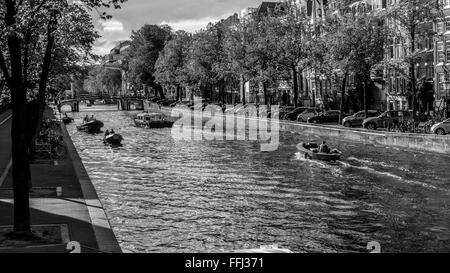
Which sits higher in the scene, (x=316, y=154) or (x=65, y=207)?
(x=65, y=207)

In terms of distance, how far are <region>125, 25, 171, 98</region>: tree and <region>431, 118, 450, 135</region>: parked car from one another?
4655 inches

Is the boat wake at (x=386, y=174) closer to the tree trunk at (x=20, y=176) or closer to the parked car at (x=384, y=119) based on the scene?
the parked car at (x=384, y=119)

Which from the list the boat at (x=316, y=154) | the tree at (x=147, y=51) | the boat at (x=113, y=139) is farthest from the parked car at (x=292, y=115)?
the tree at (x=147, y=51)

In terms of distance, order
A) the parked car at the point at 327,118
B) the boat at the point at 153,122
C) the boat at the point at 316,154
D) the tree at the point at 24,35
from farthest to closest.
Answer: the boat at the point at 153,122, the parked car at the point at 327,118, the boat at the point at 316,154, the tree at the point at 24,35

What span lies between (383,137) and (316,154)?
38.0ft

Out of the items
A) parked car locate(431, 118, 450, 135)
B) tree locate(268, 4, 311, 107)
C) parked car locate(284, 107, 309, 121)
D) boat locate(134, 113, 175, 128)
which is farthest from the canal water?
boat locate(134, 113, 175, 128)

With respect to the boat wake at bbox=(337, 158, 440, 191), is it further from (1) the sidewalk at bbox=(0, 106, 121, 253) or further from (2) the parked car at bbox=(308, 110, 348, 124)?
(2) the parked car at bbox=(308, 110, 348, 124)

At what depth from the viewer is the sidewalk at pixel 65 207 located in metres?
21.2

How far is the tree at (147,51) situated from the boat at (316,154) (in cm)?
11923

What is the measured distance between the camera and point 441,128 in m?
57.2

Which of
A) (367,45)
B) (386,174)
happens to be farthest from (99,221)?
(367,45)

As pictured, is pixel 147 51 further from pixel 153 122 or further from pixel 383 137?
pixel 383 137

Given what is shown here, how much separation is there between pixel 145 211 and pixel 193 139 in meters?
44.2
